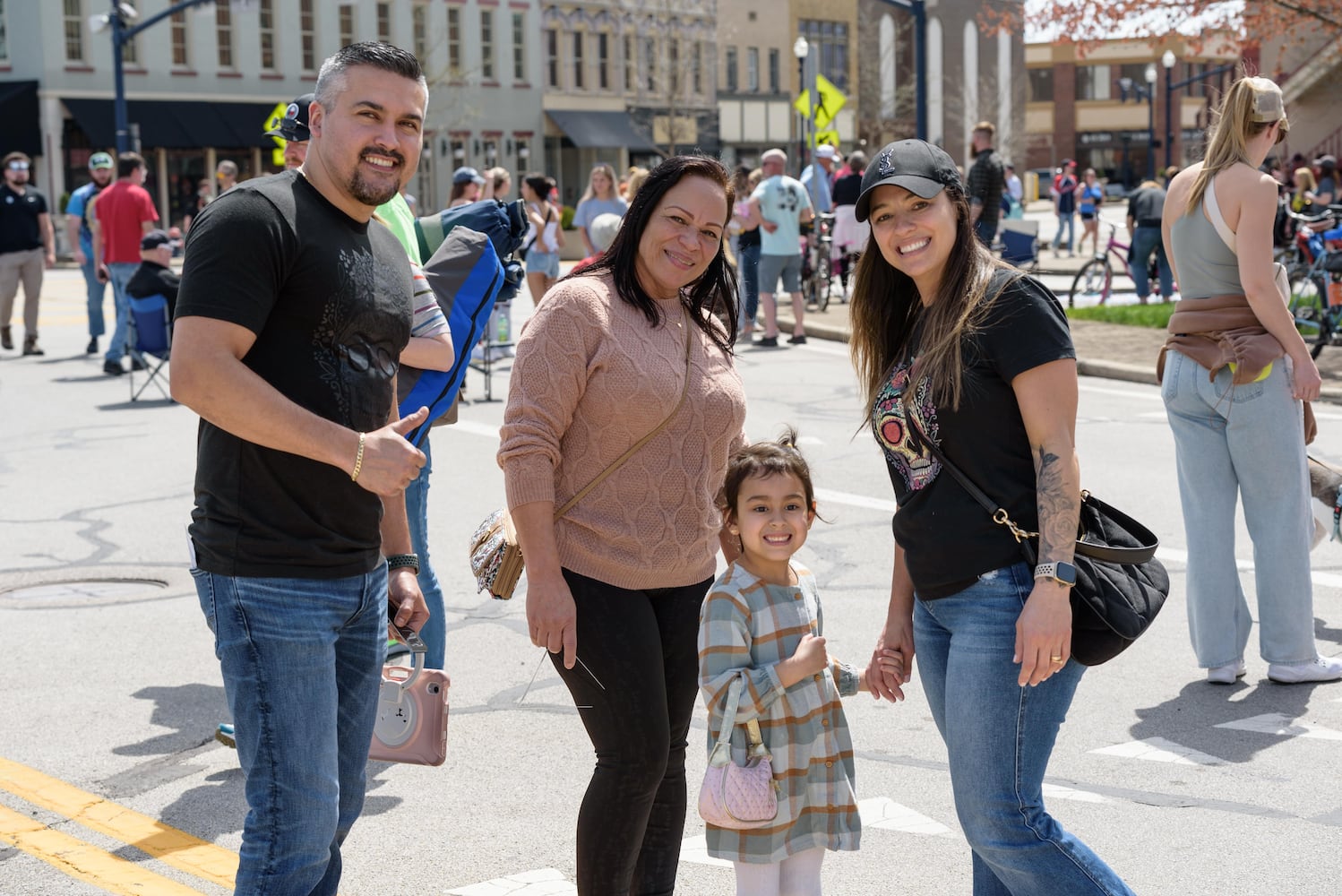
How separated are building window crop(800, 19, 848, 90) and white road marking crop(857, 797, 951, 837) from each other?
7264 centimetres

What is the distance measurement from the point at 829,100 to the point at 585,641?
2701 centimetres

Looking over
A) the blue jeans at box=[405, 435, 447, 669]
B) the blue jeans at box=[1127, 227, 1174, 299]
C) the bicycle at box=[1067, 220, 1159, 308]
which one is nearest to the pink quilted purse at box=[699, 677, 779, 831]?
the blue jeans at box=[405, 435, 447, 669]

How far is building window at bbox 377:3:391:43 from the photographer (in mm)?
54406

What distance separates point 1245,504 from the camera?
5953 mm

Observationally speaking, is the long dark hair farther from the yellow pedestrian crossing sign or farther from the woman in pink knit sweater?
the yellow pedestrian crossing sign

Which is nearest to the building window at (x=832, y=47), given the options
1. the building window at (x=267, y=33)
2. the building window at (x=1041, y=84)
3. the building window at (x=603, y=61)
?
the building window at (x=603, y=61)

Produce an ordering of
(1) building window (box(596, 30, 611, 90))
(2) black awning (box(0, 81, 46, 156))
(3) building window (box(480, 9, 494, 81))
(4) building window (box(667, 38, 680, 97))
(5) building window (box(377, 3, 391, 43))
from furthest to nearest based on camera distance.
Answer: (4) building window (box(667, 38, 680, 97)), (1) building window (box(596, 30, 611, 90)), (3) building window (box(480, 9, 494, 81)), (5) building window (box(377, 3, 391, 43)), (2) black awning (box(0, 81, 46, 156))

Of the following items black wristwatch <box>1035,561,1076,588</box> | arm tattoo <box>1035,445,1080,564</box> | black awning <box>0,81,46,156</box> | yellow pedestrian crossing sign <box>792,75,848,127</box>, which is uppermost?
black awning <box>0,81,46,156</box>

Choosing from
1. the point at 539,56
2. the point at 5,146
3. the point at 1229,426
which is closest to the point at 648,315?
the point at 1229,426

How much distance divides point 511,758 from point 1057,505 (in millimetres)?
2714

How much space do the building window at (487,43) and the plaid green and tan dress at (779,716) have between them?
56020mm

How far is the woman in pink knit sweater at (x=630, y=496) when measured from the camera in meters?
3.54

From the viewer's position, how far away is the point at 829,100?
29.5m

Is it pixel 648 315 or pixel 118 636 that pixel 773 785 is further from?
pixel 118 636
